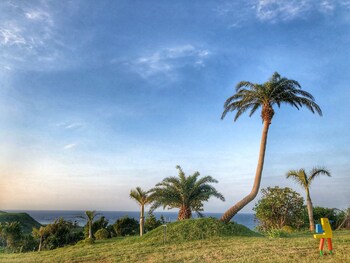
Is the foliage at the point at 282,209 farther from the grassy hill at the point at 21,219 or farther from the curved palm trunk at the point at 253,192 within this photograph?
the grassy hill at the point at 21,219

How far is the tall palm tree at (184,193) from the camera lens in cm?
3117

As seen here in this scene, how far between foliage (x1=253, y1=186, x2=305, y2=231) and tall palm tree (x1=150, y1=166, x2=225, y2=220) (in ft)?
18.0

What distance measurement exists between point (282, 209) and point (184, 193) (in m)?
10.4

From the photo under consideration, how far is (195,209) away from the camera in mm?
32094

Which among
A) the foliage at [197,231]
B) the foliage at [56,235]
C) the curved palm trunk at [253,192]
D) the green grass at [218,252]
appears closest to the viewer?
the green grass at [218,252]

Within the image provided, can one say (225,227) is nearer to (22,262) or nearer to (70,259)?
(70,259)

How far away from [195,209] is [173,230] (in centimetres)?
1205

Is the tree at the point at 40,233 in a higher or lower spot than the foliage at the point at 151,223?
lower

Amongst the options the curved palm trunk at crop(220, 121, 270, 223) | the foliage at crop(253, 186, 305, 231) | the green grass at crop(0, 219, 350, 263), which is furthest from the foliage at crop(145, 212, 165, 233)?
the green grass at crop(0, 219, 350, 263)

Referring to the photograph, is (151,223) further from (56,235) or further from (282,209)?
(282,209)

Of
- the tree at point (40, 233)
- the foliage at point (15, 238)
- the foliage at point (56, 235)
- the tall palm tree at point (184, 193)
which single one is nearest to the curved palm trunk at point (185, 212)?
the tall palm tree at point (184, 193)

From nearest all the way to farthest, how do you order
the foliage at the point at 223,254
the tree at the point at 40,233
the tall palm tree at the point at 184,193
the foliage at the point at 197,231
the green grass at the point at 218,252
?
the foliage at the point at 223,254 → the green grass at the point at 218,252 → the foliage at the point at 197,231 → the tall palm tree at the point at 184,193 → the tree at the point at 40,233

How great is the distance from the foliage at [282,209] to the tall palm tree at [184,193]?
5497 millimetres

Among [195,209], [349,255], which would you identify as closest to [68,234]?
[195,209]
